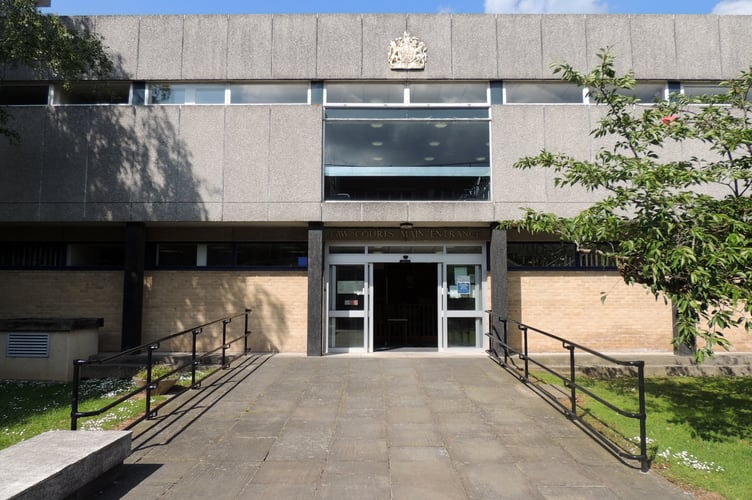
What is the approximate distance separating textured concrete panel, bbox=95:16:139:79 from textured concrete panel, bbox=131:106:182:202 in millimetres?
1317

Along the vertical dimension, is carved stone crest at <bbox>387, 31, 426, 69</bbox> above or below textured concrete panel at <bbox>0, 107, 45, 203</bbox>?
above

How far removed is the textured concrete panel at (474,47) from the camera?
10008mm

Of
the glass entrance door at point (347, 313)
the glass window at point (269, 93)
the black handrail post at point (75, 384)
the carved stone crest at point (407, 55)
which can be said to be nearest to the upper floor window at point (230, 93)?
the glass window at point (269, 93)

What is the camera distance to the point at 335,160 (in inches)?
393

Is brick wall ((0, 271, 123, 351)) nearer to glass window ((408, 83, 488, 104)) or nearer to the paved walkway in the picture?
the paved walkway

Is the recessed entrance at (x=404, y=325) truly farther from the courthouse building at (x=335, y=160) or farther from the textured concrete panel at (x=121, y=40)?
the textured concrete panel at (x=121, y=40)

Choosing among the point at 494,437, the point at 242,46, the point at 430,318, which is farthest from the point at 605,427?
the point at 242,46

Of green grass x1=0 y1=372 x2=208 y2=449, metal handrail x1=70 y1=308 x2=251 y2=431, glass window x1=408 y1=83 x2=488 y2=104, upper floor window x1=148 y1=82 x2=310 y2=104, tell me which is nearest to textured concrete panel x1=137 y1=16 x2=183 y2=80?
upper floor window x1=148 y1=82 x2=310 y2=104

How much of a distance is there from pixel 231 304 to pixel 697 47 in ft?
39.6

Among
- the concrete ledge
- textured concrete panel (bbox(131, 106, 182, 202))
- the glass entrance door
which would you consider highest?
textured concrete panel (bbox(131, 106, 182, 202))

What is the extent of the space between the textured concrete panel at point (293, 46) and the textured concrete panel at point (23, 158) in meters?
5.38

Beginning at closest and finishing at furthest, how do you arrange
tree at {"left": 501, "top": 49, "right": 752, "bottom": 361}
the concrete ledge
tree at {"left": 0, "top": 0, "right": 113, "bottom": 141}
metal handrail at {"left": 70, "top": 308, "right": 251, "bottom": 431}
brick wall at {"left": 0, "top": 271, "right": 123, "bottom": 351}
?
the concrete ledge → tree at {"left": 501, "top": 49, "right": 752, "bottom": 361} → metal handrail at {"left": 70, "top": 308, "right": 251, "bottom": 431} → tree at {"left": 0, "top": 0, "right": 113, "bottom": 141} → brick wall at {"left": 0, "top": 271, "right": 123, "bottom": 351}

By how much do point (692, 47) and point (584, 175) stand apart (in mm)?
6337

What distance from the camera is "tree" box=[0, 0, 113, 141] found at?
7953 mm
